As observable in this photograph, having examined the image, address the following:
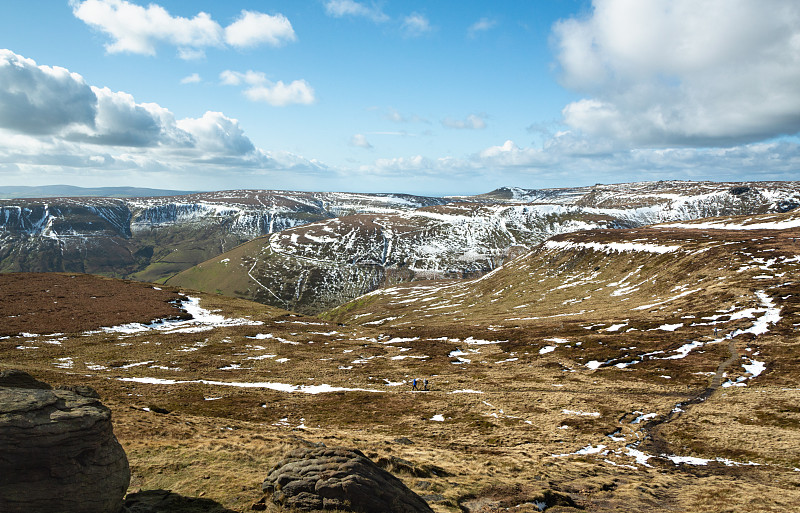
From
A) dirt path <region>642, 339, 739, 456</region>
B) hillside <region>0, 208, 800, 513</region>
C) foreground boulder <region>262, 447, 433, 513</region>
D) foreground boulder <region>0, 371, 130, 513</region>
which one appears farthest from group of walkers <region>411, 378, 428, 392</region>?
foreground boulder <region>0, 371, 130, 513</region>

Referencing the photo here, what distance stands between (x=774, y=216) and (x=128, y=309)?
797 feet

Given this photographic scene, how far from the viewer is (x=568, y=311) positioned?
10469 centimetres

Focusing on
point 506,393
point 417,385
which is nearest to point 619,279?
point 506,393

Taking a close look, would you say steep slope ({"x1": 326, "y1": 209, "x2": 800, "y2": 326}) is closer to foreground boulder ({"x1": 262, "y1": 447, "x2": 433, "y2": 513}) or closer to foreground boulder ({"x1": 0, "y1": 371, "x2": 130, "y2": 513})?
foreground boulder ({"x1": 262, "y1": 447, "x2": 433, "y2": 513})

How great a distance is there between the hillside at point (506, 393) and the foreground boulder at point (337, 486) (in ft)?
8.00

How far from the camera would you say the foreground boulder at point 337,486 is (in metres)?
17.1

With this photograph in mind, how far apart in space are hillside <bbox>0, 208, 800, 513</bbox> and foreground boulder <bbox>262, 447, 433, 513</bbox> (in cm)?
244

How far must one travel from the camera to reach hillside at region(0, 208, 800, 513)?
2478 cm

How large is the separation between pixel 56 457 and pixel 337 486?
11.1 m

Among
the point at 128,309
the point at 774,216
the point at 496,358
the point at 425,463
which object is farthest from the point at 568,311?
the point at 774,216

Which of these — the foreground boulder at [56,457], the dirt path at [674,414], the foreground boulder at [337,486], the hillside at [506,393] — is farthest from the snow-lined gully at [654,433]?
the foreground boulder at [56,457]

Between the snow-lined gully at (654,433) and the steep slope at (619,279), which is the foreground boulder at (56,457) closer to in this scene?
the snow-lined gully at (654,433)

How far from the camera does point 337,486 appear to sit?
17.4 metres

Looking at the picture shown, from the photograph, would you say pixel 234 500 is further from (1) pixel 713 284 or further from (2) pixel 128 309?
(1) pixel 713 284
